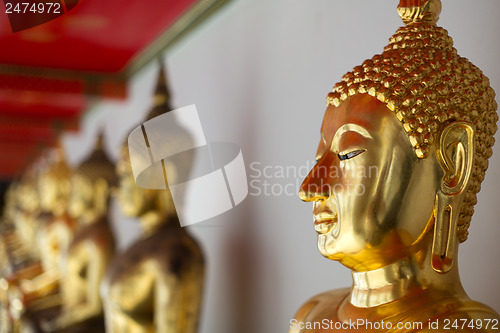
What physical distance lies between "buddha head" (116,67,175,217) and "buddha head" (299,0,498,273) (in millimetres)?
948

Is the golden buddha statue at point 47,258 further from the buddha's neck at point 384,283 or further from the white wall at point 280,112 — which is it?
the buddha's neck at point 384,283

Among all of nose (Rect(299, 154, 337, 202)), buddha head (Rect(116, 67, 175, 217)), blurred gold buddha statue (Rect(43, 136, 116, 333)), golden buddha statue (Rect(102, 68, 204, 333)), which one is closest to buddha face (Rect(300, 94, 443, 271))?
nose (Rect(299, 154, 337, 202))

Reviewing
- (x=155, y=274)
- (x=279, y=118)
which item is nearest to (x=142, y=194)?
(x=155, y=274)

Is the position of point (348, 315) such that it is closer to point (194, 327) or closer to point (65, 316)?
point (194, 327)

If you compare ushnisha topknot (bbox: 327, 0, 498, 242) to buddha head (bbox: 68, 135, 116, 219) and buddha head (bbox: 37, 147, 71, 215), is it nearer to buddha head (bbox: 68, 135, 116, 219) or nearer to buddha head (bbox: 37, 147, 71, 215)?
buddha head (bbox: 68, 135, 116, 219)

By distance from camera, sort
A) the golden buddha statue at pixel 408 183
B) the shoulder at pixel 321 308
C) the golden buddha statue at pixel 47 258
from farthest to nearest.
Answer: the golden buddha statue at pixel 47 258 → the shoulder at pixel 321 308 → the golden buddha statue at pixel 408 183

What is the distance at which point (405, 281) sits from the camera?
0.88m

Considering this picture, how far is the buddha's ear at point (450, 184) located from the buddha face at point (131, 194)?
3.49 ft

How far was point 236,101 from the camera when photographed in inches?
73.0

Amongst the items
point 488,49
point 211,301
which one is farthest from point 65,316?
point 488,49

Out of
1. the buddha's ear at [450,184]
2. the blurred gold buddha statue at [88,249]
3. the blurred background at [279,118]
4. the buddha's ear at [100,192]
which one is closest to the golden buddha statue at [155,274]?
the blurred background at [279,118]

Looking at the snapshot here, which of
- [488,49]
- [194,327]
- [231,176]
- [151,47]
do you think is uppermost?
[151,47]

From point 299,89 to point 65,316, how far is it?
1264 mm

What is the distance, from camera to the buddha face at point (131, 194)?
5.85 feet
